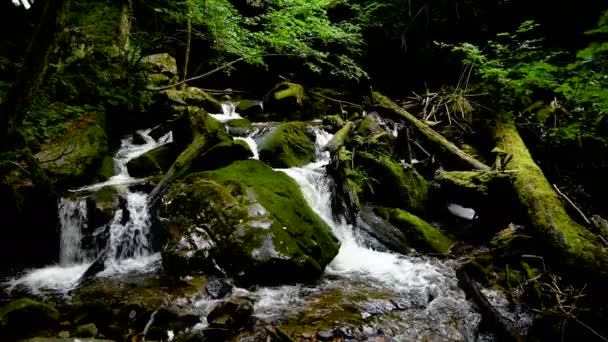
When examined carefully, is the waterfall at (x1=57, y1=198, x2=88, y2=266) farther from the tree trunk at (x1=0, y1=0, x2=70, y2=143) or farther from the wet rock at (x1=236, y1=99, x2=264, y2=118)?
the wet rock at (x1=236, y1=99, x2=264, y2=118)

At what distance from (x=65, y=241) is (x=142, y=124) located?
15.6ft

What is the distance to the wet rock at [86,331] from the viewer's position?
3674mm

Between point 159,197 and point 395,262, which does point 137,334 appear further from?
point 395,262

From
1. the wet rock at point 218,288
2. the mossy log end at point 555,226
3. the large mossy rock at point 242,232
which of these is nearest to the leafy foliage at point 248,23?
the large mossy rock at point 242,232

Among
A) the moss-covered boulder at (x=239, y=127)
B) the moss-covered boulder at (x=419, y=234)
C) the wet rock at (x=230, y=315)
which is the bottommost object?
the wet rock at (x=230, y=315)

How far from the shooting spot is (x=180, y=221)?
220 inches

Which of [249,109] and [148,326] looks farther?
[249,109]

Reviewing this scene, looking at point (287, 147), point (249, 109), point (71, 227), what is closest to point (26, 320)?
point (71, 227)

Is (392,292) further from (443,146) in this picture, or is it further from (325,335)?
(443,146)

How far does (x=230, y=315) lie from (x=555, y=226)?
477cm

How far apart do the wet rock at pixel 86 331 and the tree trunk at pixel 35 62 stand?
7.30ft

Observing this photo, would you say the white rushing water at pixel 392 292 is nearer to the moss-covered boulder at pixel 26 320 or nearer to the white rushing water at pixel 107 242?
the moss-covered boulder at pixel 26 320

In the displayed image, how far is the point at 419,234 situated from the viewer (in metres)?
6.81

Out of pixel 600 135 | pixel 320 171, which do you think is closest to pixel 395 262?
pixel 320 171
